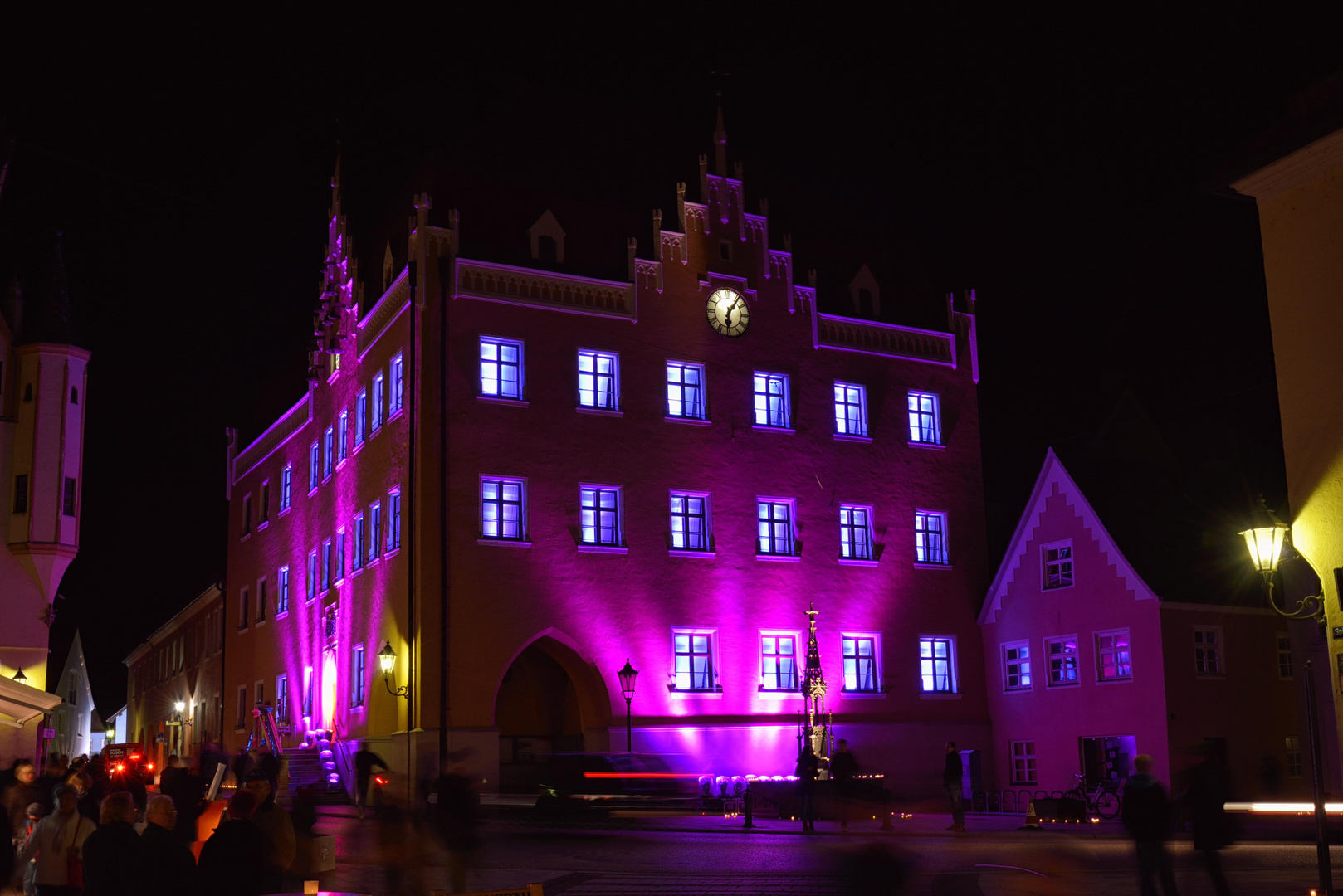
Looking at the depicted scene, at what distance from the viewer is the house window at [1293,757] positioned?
33.9 metres

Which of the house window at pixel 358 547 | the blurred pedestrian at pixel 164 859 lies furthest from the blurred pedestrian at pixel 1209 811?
the house window at pixel 358 547

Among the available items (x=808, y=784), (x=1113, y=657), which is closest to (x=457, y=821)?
(x=808, y=784)

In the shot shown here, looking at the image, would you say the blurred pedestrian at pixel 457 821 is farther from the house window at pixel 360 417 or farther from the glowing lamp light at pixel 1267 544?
the house window at pixel 360 417

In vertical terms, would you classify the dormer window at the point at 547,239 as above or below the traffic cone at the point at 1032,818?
above

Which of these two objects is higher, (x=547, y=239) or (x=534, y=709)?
(x=547, y=239)

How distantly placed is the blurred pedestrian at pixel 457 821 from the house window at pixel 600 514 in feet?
66.9

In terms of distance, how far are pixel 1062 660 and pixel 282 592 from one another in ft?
80.2

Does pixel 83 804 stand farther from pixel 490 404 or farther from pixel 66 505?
pixel 66 505

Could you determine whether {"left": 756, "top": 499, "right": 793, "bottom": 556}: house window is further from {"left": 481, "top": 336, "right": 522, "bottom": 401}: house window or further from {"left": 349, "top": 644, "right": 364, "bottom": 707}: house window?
{"left": 349, "top": 644, "right": 364, "bottom": 707}: house window

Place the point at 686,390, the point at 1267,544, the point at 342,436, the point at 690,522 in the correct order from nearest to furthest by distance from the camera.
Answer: the point at 1267,544, the point at 690,522, the point at 686,390, the point at 342,436

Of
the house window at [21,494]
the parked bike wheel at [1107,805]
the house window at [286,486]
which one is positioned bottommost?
the parked bike wheel at [1107,805]

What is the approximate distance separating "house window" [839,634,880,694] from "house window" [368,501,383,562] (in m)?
12.7

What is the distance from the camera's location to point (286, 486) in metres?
45.8

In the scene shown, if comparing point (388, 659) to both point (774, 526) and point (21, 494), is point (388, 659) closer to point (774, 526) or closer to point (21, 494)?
point (774, 526)
